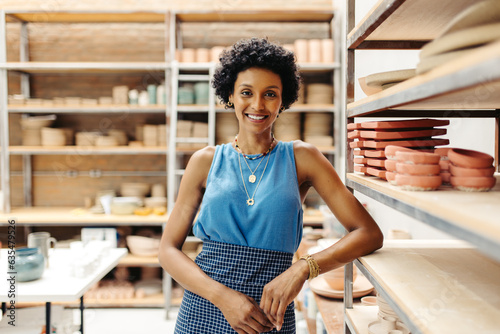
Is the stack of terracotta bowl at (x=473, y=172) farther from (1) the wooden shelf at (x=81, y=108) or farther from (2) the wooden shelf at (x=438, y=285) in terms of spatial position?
(1) the wooden shelf at (x=81, y=108)

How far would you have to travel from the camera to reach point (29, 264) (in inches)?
80.4

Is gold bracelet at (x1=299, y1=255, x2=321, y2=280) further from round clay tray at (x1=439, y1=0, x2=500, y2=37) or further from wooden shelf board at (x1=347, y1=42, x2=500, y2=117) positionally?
round clay tray at (x1=439, y1=0, x2=500, y2=37)

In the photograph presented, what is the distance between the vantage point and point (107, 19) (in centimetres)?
419

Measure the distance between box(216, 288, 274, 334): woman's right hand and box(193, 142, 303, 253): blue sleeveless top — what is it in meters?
0.19

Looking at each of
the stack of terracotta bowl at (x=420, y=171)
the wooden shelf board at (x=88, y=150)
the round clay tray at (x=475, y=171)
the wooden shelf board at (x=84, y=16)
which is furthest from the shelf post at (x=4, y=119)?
the round clay tray at (x=475, y=171)

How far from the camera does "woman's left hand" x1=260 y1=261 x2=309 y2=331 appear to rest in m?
1.27

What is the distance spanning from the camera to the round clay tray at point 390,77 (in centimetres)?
102

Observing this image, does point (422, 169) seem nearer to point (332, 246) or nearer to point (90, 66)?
point (332, 246)

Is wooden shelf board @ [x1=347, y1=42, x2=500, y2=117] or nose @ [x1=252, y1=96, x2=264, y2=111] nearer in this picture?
wooden shelf board @ [x1=347, y1=42, x2=500, y2=117]

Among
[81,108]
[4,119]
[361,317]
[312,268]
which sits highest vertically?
[81,108]

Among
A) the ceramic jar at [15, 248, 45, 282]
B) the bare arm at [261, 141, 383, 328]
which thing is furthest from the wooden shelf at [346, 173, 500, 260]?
the ceramic jar at [15, 248, 45, 282]

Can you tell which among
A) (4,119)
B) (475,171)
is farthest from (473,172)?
(4,119)

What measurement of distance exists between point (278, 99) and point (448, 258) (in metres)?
0.77

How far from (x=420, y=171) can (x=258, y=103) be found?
652 mm
